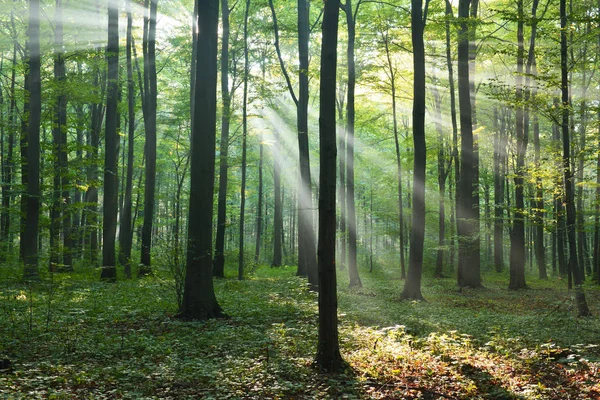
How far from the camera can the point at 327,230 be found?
601cm

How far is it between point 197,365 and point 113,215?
1178 centimetres

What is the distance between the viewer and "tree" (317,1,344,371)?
5930mm

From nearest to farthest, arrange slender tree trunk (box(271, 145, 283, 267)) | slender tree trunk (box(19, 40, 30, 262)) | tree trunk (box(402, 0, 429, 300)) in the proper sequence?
Result: tree trunk (box(402, 0, 429, 300)) → slender tree trunk (box(19, 40, 30, 262)) → slender tree trunk (box(271, 145, 283, 267))

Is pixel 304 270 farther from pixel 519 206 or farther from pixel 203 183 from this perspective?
pixel 203 183

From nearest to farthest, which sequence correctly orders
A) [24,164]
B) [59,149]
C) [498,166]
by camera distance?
[59,149] → [24,164] → [498,166]

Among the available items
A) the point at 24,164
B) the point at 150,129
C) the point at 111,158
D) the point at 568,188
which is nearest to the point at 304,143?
the point at 111,158

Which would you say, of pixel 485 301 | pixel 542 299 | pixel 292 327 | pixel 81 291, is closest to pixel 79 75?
pixel 81 291

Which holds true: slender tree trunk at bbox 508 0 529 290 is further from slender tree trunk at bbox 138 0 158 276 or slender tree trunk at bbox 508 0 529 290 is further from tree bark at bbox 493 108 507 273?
slender tree trunk at bbox 138 0 158 276

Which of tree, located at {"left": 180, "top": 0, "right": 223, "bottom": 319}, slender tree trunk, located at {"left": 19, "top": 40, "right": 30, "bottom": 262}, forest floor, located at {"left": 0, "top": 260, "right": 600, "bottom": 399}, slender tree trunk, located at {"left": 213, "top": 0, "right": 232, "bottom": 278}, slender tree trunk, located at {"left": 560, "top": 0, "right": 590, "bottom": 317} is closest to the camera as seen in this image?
forest floor, located at {"left": 0, "top": 260, "right": 600, "bottom": 399}

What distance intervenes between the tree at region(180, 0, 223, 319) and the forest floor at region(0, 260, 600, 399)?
539 mm

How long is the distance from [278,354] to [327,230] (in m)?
2.15

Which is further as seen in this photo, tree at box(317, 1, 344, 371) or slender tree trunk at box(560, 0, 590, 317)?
slender tree trunk at box(560, 0, 590, 317)

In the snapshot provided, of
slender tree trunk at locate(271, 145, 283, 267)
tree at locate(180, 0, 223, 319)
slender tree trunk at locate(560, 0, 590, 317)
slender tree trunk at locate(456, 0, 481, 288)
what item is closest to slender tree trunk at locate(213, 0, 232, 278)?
tree at locate(180, 0, 223, 319)

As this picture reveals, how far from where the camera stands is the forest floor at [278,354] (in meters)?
5.12
